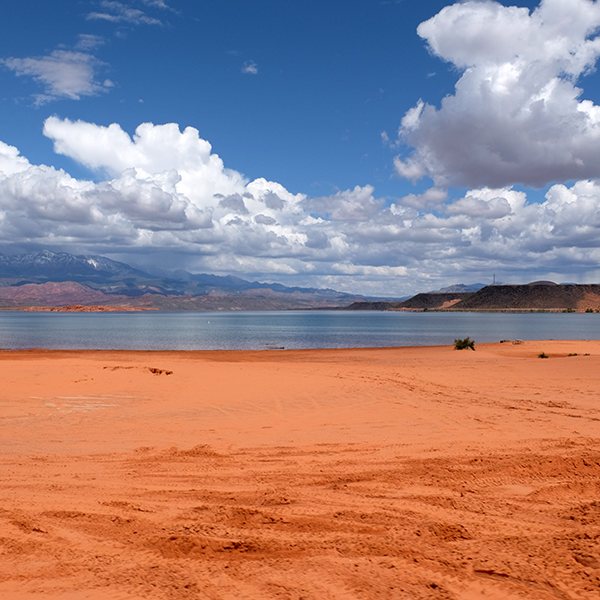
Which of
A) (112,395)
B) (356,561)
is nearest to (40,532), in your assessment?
(356,561)

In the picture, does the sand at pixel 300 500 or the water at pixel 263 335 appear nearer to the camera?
the sand at pixel 300 500

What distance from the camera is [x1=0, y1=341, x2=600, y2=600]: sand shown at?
413 cm

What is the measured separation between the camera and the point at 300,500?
5.88 m

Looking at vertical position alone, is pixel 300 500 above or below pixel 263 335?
above

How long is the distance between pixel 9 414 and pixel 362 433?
8.18 metres

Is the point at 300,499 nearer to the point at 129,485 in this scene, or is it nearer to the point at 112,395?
the point at 129,485

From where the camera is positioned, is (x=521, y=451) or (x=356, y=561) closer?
(x=356, y=561)

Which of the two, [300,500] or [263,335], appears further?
[263,335]

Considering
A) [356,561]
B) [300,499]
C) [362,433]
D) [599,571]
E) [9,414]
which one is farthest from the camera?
[9,414]

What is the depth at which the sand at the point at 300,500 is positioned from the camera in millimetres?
4133

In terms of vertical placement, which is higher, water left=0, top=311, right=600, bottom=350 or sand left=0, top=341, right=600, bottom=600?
sand left=0, top=341, right=600, bottom=600

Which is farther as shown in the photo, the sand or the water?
the water

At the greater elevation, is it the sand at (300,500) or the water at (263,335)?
the sand at (300,500)

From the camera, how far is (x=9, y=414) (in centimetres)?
1145
